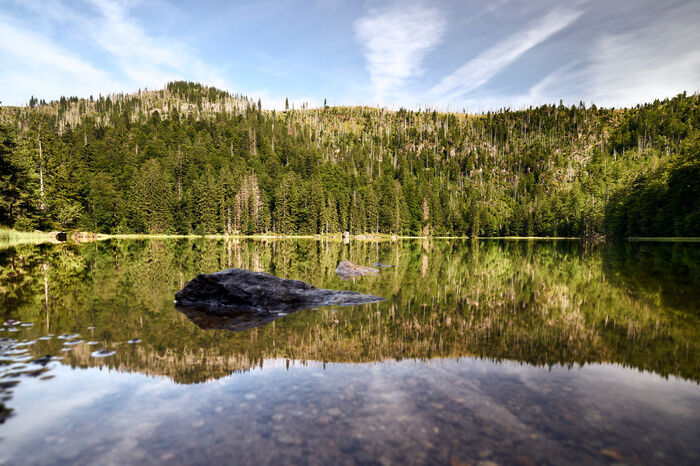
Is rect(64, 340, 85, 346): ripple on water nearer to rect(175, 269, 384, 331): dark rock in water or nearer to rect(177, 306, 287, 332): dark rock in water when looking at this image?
rect(177, 306, 287, 332): dark rock in water

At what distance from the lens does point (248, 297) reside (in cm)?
1495

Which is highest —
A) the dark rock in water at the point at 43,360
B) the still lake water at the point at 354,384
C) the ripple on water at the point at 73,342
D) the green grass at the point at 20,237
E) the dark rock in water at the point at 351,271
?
the green grass at the point at 20,237

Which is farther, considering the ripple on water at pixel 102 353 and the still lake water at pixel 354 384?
the ripple on water at pixel 102 353

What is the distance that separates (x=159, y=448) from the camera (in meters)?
4.95

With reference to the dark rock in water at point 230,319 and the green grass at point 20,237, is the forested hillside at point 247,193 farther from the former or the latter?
the dark rock in water at point 230,319

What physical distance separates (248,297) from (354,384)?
879cm

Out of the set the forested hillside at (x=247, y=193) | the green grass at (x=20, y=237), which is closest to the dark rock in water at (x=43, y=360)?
the green grass at (x=20, y=237)

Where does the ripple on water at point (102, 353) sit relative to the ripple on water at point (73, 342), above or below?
below

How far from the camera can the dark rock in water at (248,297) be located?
1422cm

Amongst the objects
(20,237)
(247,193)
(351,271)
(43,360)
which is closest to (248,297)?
(43,360)

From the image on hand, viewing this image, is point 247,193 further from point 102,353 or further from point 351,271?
point 102,353

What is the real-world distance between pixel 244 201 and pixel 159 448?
5053 inches

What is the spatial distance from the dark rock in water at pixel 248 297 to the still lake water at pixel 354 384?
102 centimetres

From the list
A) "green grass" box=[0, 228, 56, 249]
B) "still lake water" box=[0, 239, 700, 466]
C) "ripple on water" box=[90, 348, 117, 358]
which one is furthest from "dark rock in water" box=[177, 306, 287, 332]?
"green grass" box=[0, 228, 56, 249]
